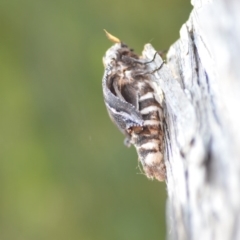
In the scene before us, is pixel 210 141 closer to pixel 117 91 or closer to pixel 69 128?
pixel 117 91

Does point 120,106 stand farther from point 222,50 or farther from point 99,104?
point 99,104

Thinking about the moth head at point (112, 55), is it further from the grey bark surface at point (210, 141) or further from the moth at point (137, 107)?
the grey bark surface at point (210, 141)

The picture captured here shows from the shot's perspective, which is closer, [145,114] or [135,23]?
[145,114]

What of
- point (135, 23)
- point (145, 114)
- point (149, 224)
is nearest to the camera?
point (145, 114)

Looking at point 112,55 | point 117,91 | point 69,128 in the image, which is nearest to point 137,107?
point 117,91

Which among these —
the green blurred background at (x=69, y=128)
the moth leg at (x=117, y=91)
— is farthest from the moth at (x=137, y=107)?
the green blurred background at (x=69, y=128)

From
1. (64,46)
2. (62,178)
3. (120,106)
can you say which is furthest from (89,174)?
(120,106)
